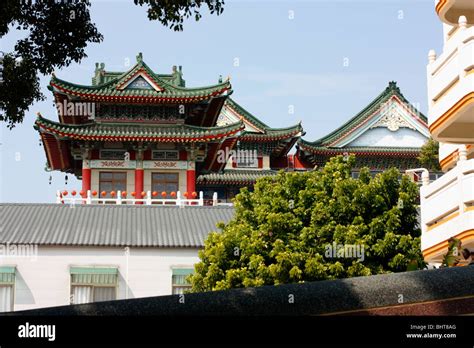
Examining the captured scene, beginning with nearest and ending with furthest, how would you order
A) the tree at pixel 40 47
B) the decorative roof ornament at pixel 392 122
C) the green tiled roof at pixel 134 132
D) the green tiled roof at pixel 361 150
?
1. the tree at pixel 40 47
2. the green tiled roof at pixel 134 132
3. the green tiled roof at pixel 361 150
4. the decorative roof ornament at pixel 392 122

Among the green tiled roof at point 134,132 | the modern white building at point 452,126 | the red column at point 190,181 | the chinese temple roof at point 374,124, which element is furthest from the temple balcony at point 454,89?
the chinese temple roof at point 374,124

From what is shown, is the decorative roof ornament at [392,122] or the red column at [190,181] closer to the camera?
the red column at [190,181]

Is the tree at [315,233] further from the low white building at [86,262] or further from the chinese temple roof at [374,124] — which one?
the chinese temple roof at [374,124]

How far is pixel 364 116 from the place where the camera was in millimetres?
54906

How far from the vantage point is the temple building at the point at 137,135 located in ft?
141

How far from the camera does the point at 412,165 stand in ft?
178

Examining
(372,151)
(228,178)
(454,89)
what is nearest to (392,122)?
(372,151)

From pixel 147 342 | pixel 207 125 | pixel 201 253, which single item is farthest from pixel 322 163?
pixel 147 342

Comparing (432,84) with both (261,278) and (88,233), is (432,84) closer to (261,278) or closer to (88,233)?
(261,278)

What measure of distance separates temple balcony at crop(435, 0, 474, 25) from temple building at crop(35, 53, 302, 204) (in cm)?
2456

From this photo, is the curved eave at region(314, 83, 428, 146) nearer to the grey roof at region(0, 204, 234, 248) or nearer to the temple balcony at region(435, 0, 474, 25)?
the grey roof at region(0, 204, 234, 248)

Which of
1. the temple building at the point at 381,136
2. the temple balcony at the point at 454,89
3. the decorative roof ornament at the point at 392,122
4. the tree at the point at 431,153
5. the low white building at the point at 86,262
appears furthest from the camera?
the decorative roof ornament at the point at 392,122

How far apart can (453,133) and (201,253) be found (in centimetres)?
1085

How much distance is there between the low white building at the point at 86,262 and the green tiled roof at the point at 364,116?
72.5ft
